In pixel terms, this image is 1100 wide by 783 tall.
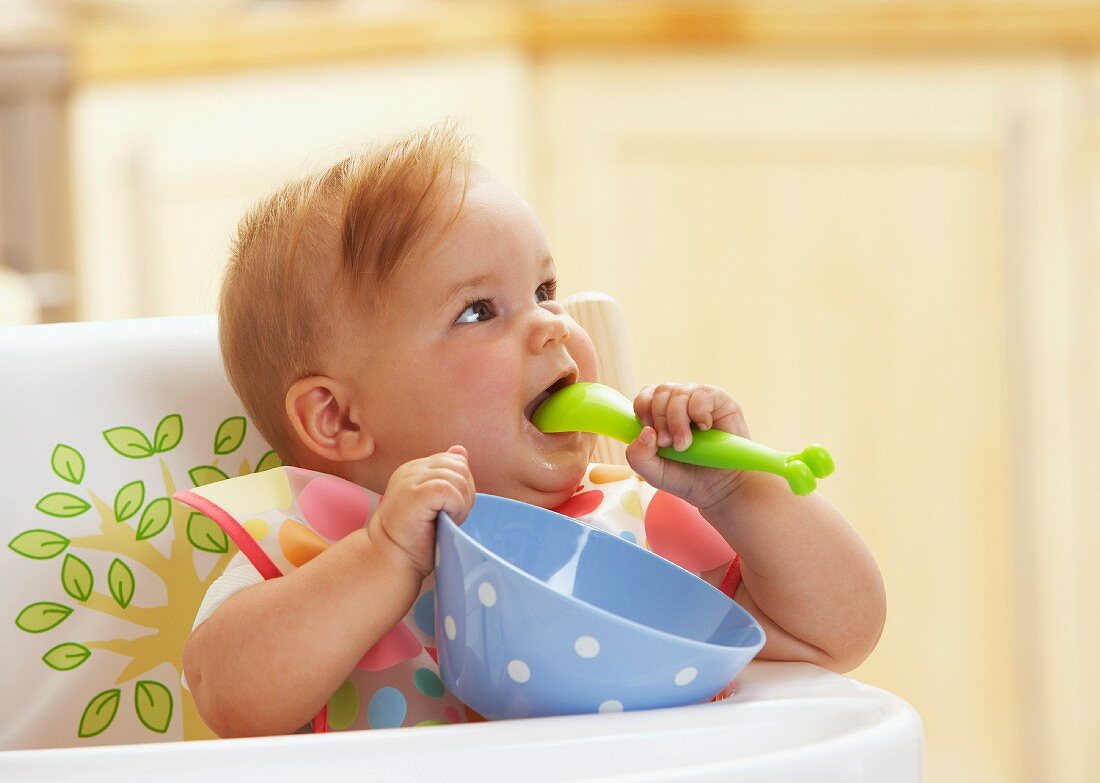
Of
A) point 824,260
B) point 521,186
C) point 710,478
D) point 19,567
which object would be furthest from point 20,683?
point 824,260

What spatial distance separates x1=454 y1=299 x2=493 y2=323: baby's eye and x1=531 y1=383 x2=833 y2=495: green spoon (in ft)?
0.18

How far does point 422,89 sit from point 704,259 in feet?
1.36

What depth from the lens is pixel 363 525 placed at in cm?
68

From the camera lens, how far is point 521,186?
5.32 feet

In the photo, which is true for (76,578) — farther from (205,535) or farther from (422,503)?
(422,503)

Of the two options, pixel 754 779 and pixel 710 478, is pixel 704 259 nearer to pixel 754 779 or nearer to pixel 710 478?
pixel 710 478

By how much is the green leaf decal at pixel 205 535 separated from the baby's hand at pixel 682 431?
9.8 inches

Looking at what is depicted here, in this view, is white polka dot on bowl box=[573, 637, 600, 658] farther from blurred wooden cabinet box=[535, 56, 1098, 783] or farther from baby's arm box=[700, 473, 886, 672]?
blurred wooden cabinet box=[535, 56, 1098, 783]

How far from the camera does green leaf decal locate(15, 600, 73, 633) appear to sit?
69 cm

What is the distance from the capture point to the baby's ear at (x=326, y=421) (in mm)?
707

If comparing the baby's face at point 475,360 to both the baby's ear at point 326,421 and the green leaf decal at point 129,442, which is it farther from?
the green leaf decal at point 129,442

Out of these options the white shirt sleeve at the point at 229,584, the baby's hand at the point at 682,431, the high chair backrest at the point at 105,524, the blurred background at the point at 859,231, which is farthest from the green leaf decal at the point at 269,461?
the blurred background at the point at 859,231

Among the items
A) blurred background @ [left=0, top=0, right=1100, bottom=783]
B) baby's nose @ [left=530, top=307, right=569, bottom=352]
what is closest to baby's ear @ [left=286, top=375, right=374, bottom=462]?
baby's nose @ [left=530, top=307, right=569, bottom=352]

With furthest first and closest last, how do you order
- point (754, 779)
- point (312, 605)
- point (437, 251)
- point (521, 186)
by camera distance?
point (521, 186) < point (437, 251) < point (312, 605) < point (754, 779)
